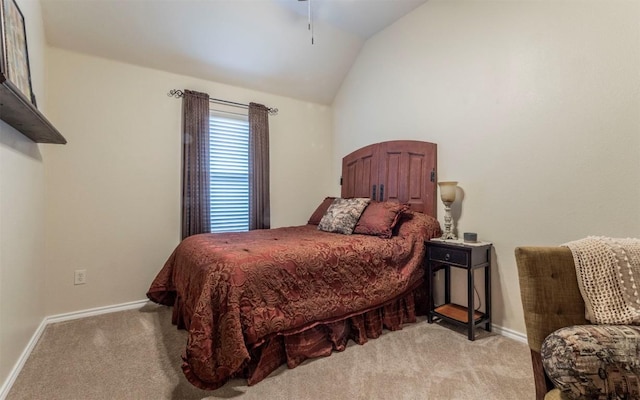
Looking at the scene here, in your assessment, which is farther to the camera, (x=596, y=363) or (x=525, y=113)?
(x=525, y=113)

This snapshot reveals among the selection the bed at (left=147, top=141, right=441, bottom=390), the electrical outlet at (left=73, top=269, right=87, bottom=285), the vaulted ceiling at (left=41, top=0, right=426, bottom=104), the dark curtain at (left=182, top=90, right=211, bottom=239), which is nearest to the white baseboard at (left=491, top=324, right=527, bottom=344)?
the bed at (left=147, top=141, right=441, bottom=390)

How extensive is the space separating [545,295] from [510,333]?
1.52 metres

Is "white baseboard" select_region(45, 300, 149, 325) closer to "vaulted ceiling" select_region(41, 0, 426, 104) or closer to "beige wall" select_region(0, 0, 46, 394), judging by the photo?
"beige wall" select_region(0, 0, 46, 394)

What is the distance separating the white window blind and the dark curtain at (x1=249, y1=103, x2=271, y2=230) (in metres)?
0.08

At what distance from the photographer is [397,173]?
3.15 m

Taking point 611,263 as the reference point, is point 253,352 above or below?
below

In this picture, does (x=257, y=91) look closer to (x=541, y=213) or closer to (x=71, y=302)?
(x=71, y=302)

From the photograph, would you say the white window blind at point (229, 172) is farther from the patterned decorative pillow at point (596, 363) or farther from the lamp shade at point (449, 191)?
the patterned decorative pillow at point (596, 363)

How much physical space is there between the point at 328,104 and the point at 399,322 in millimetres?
3050

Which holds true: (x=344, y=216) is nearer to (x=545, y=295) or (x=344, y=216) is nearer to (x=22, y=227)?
(x=545, y=295)

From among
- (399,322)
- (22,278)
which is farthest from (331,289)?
(22,278)

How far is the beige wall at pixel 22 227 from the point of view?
162 centimetres

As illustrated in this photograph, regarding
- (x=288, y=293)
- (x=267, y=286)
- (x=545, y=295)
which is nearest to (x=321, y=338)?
(x=288, y=293)

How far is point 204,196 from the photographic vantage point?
3.20 meters
